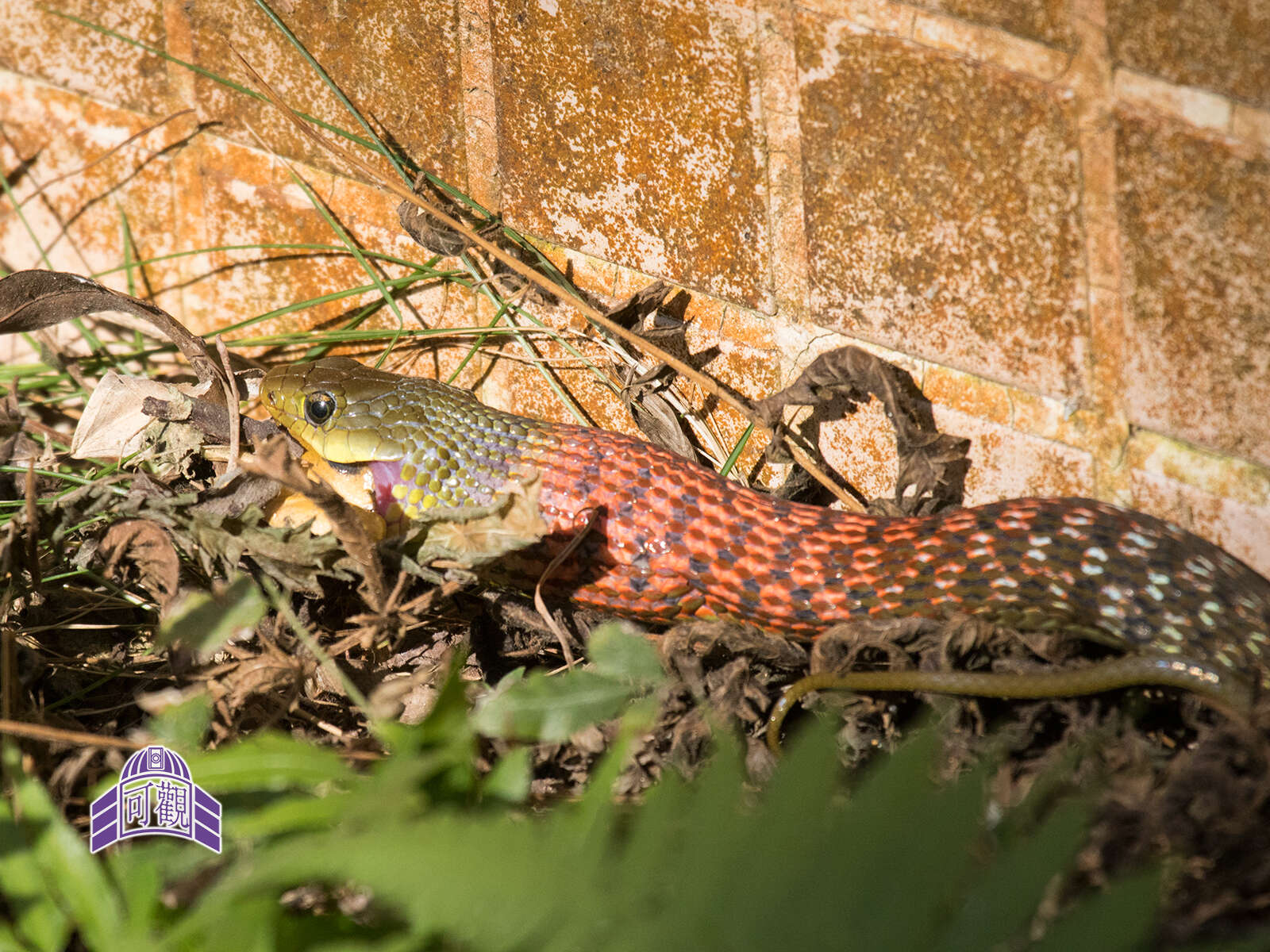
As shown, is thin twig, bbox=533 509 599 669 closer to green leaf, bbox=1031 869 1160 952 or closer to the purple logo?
the purple logo

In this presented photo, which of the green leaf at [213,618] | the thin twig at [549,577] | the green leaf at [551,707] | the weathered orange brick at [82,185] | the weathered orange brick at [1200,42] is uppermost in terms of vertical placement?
the weathered orange brick at [82,185]

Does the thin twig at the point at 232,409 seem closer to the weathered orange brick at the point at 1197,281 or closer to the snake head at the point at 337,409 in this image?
the snake head at the point at 337,409

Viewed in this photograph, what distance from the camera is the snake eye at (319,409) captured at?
7.14 ft

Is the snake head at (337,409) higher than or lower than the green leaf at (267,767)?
higher

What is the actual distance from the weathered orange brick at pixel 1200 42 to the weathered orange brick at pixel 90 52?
7.33 feet

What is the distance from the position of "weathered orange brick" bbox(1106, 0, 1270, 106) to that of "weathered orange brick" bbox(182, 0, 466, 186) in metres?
1.43

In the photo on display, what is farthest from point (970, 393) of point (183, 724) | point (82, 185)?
point (82, 185)

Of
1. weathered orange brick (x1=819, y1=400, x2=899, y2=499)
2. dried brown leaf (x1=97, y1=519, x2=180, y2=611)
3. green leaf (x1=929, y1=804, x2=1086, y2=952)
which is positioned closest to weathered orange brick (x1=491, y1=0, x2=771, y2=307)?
weathered orange brick (x1=819, y1=400, x2=899, y2=499)

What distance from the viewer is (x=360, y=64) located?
2.35m

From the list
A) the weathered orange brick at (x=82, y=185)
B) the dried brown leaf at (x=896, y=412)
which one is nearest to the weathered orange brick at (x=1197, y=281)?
the dried brown leaf at (x=896, y=412)

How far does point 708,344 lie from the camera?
93.7 inches

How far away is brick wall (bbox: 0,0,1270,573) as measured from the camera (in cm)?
209

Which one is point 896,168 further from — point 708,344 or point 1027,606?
point 1027,606

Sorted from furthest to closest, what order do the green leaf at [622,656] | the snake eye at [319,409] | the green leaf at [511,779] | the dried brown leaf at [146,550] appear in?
the snake eye at [319,409] → the dried brown leaf at [146,550] → the green leaf at [622,656] → the green leaf at [511,779]
